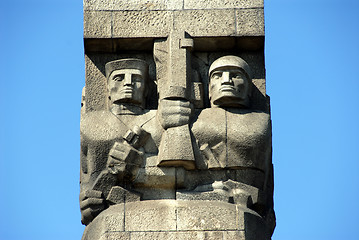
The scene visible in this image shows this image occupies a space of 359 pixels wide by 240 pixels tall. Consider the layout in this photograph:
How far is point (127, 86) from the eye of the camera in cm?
1409

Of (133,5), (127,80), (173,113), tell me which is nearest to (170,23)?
(133,5)

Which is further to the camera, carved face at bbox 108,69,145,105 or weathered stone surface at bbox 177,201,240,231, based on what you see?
carved face at bbox 108,69,145,105

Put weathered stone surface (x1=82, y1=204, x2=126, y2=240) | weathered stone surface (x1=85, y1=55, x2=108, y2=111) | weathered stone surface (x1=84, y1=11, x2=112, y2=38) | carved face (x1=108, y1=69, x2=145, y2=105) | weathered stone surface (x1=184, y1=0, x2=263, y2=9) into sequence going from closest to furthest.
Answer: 1. weathered stone surface (x1=82, y1=204, x2=126, y2=240)
2. carved face (x1=108, y1=69, x2=145, y2=105)
3. weathered stone surface (x1=85, y1=55, x2=108, y2=111)
4. weathered stone surface (x1=84, y1=11, x2=112, y2=38)
5. weathered stone surface (x1=184, y1=0, x2=263, y2=9)

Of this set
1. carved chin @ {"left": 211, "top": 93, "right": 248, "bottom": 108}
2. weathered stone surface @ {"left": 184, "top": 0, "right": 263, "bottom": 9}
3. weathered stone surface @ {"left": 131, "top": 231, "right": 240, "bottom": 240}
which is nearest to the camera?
weathered stone surface @ {"left": 131, "top": 231, "right": 240, "bottom": 240}

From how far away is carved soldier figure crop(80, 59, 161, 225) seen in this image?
13656 mm

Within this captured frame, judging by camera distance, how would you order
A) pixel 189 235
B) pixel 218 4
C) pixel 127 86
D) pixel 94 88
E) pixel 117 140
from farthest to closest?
pixel 218 4
pixel 94 88
pixel 127 86
pixel 117 140
pixel 189 235

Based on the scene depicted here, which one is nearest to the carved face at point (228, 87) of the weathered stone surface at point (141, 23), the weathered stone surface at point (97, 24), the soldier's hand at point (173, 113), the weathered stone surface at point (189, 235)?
the soldier's hand at point (173, 113)

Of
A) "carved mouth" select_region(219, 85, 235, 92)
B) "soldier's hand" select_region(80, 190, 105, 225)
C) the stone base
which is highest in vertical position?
"carved mouth" select_region(219, 85, 235, 92)

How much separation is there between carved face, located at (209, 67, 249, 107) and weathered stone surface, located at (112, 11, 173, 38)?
3.28 ft

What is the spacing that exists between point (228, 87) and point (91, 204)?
2377 mm

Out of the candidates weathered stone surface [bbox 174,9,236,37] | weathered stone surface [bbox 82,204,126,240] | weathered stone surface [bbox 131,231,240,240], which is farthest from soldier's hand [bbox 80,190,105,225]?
weathered stone surface [bbox 174,9,236,37]

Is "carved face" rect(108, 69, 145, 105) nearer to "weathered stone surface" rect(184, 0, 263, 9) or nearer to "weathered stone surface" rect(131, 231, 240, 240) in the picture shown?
"weathered stone surface" rect(184, 0, 263, 9)

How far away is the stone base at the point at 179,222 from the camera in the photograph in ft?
42.7

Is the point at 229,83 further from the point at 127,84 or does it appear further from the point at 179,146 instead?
the point at 127,84
